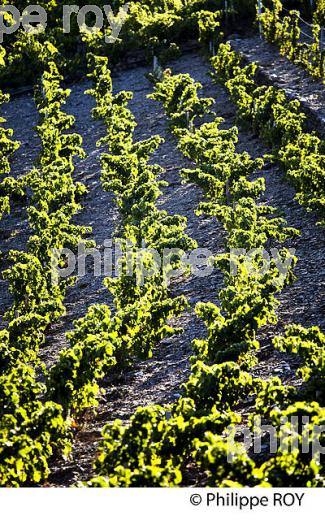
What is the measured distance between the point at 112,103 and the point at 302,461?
17.2 meters

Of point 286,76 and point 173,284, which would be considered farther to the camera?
point 286,76

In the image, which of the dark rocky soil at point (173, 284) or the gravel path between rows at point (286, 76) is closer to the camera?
the dark rocky soil at point (173, 284)

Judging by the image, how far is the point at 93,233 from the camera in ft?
59.4


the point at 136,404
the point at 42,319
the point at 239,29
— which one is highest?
the point at 239,29

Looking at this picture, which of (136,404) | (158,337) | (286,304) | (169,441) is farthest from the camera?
(286,304)

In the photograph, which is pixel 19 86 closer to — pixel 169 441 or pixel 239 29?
pixel 239 29

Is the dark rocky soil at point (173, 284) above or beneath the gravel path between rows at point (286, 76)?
beneath

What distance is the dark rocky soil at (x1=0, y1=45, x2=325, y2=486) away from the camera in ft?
38.4

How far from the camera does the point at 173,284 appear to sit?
50.0ft

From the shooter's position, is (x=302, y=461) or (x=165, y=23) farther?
(x=165, y=23)

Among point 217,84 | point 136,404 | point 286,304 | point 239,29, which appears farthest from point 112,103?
point 136,404

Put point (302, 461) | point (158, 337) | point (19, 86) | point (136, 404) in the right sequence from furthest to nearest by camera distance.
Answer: point (19, 86) → point (158, 337) → point (136, 404) → point (302, 461)

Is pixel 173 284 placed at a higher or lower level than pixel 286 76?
lower

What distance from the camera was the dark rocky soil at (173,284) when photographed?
1171cm
